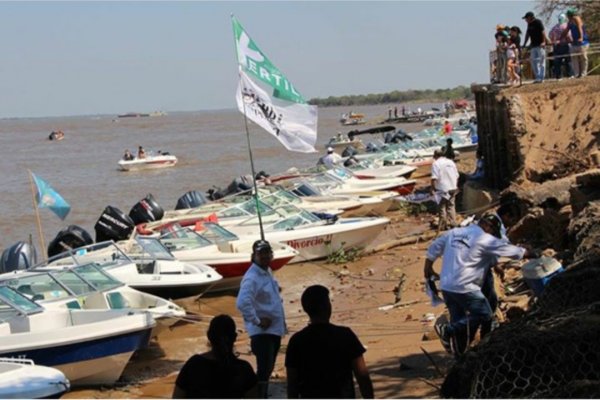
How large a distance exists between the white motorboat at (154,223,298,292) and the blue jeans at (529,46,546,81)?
326 inches

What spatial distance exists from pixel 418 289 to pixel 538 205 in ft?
9.11

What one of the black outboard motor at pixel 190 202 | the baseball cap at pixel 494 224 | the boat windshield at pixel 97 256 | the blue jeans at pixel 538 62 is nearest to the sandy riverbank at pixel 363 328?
the boat windshield at pixel 97 256

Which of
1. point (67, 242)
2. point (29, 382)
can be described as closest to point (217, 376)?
point (29, 382)

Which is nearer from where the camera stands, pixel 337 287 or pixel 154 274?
pixel 154 274

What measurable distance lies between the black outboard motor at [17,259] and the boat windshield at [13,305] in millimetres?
4825

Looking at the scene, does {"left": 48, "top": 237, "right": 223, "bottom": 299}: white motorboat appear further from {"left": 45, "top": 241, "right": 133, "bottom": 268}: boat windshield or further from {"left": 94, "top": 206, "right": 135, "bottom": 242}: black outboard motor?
{"left": 94, "top": 206, "right": 135, "bottom": 242}: black outboard motor

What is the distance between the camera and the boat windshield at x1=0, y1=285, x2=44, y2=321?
1131 cm

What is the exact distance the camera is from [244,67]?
11.9 m

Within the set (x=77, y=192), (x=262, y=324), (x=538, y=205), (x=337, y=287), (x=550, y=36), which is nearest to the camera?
(x=262, y=324)

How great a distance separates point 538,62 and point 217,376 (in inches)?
709

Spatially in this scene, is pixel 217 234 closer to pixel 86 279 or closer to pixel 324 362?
pixel 86 279

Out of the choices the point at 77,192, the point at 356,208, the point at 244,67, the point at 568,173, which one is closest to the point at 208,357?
the point at 244,67

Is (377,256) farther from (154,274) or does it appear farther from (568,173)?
(154,274)

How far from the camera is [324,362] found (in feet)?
18.0
